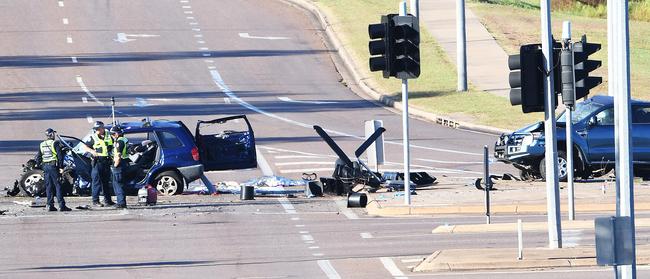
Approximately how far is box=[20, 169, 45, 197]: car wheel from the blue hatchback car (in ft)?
2.14

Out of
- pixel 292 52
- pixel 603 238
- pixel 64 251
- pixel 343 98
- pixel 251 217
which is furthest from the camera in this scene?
pixel 292 52

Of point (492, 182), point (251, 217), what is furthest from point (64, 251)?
point (492, 182)

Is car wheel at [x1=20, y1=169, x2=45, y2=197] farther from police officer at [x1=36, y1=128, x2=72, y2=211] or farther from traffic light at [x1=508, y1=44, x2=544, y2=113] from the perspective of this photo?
traffic light at [x1=508, y1=44, x2=544, y2=113]

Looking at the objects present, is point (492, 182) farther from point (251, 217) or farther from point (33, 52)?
point (33, 52)

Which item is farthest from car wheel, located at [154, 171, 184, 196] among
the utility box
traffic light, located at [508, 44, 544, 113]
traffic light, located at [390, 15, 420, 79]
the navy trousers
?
the utility box

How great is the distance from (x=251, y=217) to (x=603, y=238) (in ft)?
45.9

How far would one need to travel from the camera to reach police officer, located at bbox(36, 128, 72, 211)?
1082 inches

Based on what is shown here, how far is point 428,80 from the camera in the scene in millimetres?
51688

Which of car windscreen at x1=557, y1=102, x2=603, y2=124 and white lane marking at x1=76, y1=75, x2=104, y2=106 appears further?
white lane marking at x1=76, y1=75, x2=104, y2=106

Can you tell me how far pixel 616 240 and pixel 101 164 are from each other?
16.8 m

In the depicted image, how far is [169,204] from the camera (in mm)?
28656

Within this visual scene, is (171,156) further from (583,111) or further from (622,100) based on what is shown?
(622,100)

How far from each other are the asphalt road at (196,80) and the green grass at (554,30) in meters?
6.77

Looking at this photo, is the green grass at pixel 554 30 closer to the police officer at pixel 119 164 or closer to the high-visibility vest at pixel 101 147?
the police officer at pixel 119 164
